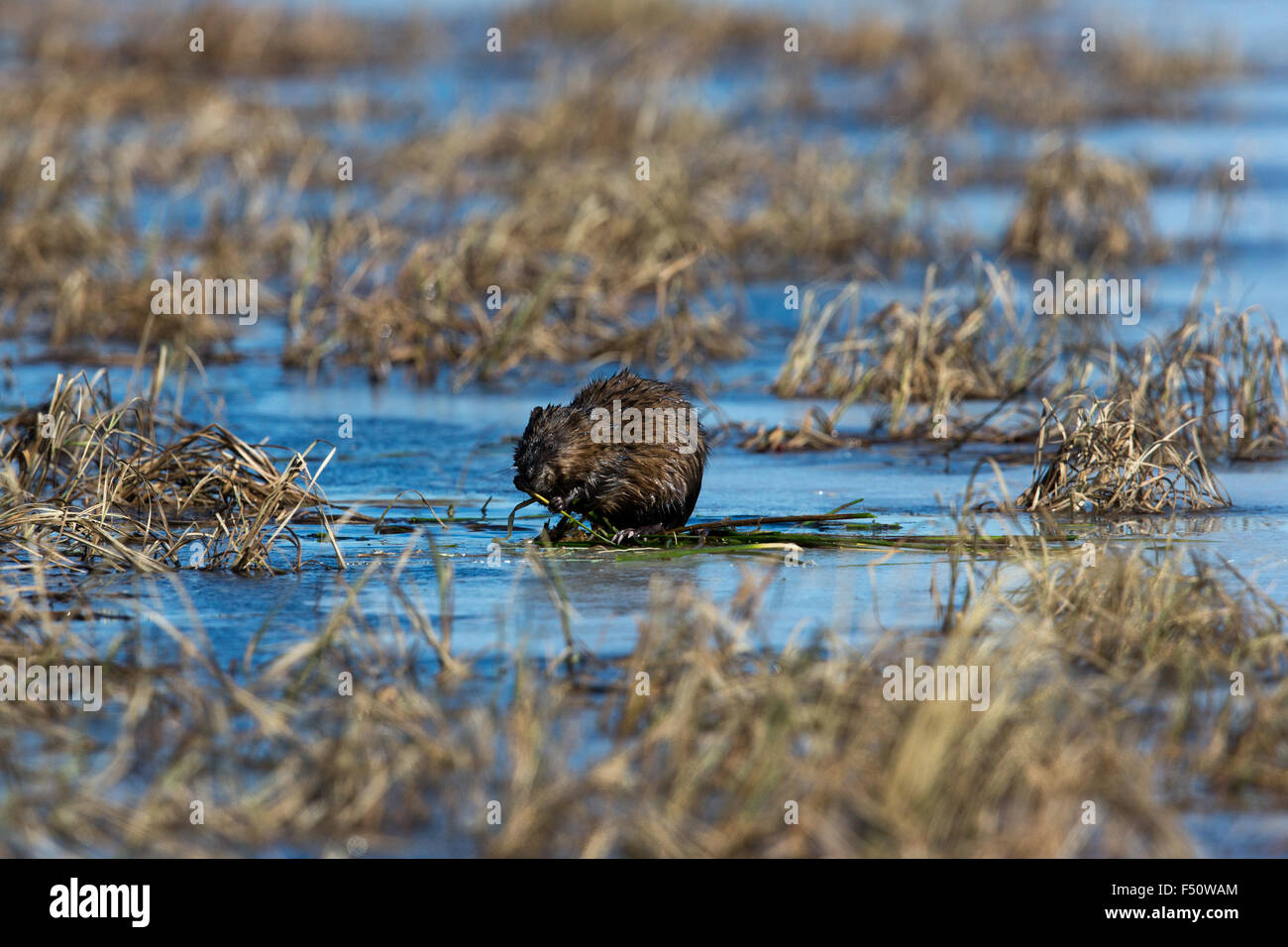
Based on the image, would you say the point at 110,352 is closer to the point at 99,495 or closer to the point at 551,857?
the point at 99,495

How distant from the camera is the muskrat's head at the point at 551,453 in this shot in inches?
263

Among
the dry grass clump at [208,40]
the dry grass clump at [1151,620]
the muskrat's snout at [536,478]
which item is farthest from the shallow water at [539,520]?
the dry grass clump at [208,40]

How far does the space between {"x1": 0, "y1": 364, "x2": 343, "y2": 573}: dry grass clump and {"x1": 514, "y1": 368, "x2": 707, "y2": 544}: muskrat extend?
818 millimetres

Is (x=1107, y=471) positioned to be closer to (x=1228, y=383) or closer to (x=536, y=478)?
(x=1228, y=383)

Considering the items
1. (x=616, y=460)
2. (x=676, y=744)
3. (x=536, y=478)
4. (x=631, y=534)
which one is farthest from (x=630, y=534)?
(x=676, y=744)

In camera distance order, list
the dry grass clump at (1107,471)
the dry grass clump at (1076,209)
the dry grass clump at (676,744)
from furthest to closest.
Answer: the dry grass clump at (1076,209) < the dry grass clump at (1107,471) < the dry grass clump at (676,744)

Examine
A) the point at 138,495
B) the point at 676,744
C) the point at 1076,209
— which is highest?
the point at 1076,209

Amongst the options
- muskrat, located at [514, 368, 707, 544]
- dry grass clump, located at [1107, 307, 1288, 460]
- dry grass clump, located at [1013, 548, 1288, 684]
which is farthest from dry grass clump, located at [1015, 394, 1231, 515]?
dry grass clump, located at [1013, 548, 1288, 684]

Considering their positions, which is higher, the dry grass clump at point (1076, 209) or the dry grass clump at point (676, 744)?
the dry grass clump at point (1076, 209)

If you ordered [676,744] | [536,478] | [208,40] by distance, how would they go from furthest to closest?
1. [208,40]
2. [536,478]
3. [676,744]

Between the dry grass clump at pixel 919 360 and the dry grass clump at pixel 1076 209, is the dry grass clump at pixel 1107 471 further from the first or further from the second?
the dry grass clump at pixel 1076 209

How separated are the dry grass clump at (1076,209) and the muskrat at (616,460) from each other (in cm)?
651

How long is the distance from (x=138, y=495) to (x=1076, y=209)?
786cm

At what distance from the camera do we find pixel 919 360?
8.86 m
